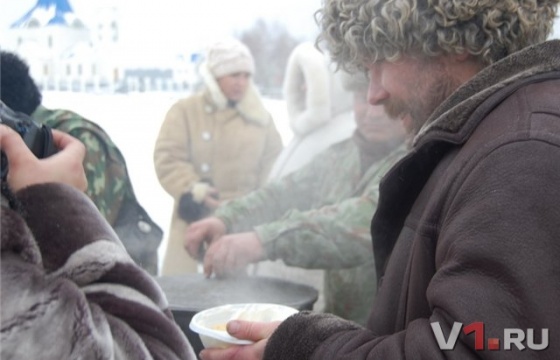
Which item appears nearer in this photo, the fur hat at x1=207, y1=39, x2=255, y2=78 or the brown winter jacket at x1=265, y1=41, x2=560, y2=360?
the brown winter jacket at x1=265, y1=41, x2=560, y2=360

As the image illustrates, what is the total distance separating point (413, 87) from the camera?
124 centimetres

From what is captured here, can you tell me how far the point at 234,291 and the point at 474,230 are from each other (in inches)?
51.3

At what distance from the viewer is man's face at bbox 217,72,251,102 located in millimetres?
2781

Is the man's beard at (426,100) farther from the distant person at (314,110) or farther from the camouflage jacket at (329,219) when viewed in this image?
the distant person at (314,110)

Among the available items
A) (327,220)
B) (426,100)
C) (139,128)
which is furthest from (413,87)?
(139,128)

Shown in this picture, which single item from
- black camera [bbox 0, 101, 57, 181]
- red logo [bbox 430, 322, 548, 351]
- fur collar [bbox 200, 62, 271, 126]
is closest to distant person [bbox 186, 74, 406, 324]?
fur collar [bbox 200, 62, 271, 126]

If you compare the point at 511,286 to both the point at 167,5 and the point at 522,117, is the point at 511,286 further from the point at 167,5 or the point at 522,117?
the point at 167,5

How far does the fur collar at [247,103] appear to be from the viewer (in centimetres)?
277

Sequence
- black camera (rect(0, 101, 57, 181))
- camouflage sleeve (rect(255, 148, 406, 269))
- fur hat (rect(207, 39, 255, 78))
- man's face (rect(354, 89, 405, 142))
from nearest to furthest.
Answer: black camera (rect(0, 101, 57, 181)) < camouflage sleeve (rect(255, 148, 406, 269)) < man's face (rect(354, 89, 405, 142)) < fur hat (rect(207, 39, 255, 78))

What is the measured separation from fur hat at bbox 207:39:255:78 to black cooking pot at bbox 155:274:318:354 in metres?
0.85

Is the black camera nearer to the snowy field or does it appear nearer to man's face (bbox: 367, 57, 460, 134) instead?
man's face (bbox: 367, 57, 460, 134)

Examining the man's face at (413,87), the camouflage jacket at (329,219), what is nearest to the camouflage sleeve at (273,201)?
the camouflage jacket at (329,219)

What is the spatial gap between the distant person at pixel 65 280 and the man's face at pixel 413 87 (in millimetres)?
553

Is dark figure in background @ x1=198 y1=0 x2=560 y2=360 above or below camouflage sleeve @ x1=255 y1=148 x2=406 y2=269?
above
